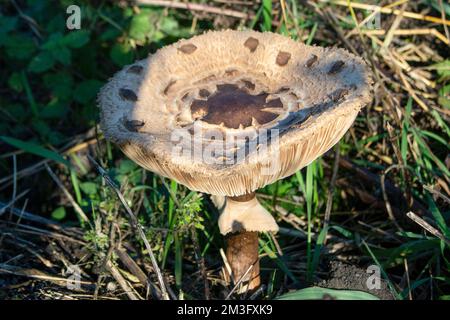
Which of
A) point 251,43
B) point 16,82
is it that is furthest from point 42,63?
point 251,43

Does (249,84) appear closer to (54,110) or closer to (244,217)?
(244,217)

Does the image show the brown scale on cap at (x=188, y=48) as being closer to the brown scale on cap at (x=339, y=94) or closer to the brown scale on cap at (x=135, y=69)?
the brown scale on cap at (x=135, y=69)

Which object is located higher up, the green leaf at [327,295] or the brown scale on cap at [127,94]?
the brown scale on cap at [127,94]

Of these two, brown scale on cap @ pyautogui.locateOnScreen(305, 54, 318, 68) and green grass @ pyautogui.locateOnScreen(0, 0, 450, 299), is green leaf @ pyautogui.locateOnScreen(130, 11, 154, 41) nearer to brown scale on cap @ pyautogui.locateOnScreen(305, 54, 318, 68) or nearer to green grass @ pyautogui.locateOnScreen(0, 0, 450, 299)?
green grass @ pyautogui.locateOnScreen(0, 0, 450, 299)

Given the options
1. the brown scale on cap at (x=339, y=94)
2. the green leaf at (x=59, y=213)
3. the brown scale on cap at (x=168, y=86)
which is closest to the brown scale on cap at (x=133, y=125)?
the brown scale on cap at (x=168, y=86)

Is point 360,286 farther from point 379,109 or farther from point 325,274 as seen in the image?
point 379,109

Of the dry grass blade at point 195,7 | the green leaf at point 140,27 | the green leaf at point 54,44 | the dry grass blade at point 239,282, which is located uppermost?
the dry grass blade at point 195,7

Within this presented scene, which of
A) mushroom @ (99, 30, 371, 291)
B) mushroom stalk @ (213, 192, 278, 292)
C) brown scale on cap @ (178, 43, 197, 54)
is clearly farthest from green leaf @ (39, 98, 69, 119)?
mushroom stalk @ (213, 192, 278, 292)

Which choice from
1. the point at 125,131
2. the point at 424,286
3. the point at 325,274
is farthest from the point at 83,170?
the point at 424,286
